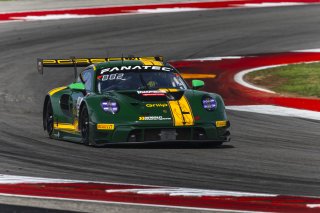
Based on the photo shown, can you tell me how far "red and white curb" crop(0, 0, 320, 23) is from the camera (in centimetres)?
3061

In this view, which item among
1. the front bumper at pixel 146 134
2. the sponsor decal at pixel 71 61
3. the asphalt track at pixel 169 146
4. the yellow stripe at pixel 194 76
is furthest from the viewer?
the yellow stripe at pixel 194 76

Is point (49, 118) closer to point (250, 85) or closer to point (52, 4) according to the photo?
point (250, 85)

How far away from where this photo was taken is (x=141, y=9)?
32219 mm

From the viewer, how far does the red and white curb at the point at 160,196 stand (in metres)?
8.67

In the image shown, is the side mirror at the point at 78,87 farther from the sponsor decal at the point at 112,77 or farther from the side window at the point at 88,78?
the sponsor decal at the point at 112,77

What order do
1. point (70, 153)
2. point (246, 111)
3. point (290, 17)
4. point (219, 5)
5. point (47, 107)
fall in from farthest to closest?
point (219, 5), point (290, 17), point (246, 111), point (47, 107), point (70, 153)

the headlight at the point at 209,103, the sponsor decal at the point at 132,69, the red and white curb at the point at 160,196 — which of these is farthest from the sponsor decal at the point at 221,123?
the red and white curb at the point at 160,196

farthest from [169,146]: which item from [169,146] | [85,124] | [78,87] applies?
[78,87]

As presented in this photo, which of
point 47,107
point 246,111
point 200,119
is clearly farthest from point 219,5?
point 200,119

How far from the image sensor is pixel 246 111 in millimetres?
17359

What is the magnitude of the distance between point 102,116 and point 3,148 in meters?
1.34

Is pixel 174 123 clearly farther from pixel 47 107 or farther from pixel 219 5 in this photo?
pixel 219 5

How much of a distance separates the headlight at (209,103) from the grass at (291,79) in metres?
5.51

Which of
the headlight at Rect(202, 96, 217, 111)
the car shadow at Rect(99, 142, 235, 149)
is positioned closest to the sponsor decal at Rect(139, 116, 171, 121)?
the car shadow at Rect(99, 142, 235, 149)
